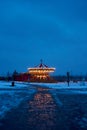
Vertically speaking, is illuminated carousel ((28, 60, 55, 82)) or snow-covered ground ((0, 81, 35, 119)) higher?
illuminated carousel ((28, 60, 55, 82))

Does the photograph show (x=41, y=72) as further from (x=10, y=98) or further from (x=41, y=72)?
(x=10, y=98)

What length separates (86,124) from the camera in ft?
37.0

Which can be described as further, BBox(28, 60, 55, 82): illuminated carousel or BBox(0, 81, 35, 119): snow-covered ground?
BBox(28, 60, 55, 82): illuminated carousel

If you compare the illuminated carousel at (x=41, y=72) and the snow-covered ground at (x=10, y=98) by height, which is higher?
the illuminated carousel at (x=41, y=72)

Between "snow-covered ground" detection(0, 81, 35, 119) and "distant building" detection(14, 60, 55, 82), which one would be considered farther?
"distant building" detection(14, 60, 55, 82)

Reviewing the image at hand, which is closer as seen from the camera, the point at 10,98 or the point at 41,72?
the point at 10,98

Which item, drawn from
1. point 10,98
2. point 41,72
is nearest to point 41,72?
point 41,72

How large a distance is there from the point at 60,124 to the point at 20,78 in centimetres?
11135

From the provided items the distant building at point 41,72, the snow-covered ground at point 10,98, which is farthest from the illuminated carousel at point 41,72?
the snow-covered ground at point 10,98

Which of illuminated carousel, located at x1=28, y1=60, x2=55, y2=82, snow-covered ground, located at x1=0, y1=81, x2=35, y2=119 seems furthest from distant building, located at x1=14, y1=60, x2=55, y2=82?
snow-covered ground, located at x1=0, y1=81, x2=35, y2=119

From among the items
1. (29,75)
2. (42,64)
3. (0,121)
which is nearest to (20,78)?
(29,75)

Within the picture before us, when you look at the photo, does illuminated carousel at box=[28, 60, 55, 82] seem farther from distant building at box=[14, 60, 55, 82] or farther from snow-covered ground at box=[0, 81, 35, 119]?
snow-covered ground at box=[0, 81, 35, 119]

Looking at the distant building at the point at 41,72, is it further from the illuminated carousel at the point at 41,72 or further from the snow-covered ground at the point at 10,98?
the snow-covered ground at the point at 10,98

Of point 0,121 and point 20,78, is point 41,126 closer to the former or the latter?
point 0,121
